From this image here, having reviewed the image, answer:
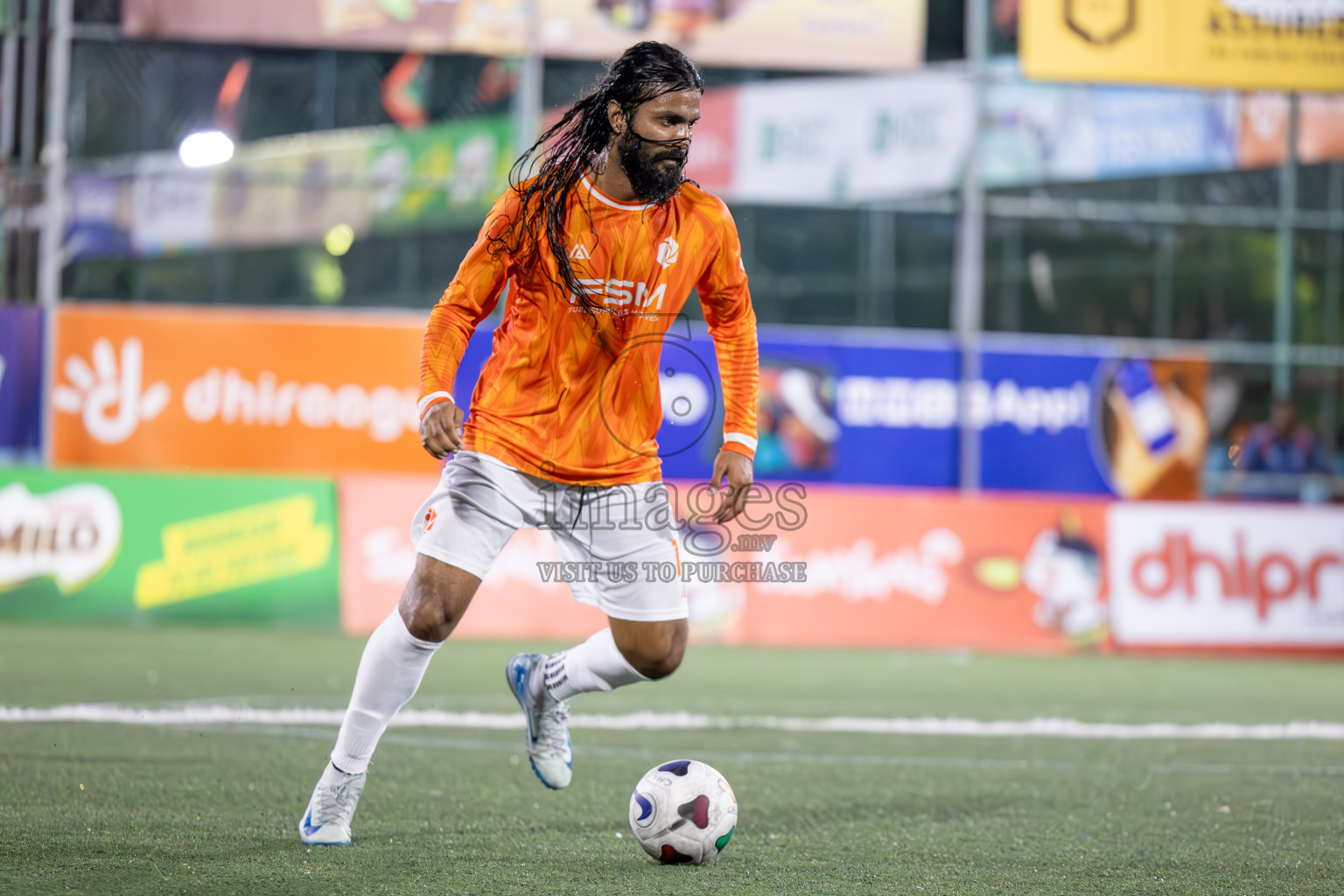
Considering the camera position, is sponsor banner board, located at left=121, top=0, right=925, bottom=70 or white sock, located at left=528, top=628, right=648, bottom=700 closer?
white sock, located at left=528, top=628, right=648, bottom=700

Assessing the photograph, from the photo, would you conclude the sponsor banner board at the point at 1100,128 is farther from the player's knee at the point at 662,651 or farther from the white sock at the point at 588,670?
the player's knee at the point at 662,651

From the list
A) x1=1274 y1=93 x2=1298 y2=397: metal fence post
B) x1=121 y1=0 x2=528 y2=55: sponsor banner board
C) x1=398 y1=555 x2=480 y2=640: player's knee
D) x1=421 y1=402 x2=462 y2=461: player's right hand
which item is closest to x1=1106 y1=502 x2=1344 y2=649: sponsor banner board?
x1=1274 y1=93 x2=1298 y2=397: metal fence post

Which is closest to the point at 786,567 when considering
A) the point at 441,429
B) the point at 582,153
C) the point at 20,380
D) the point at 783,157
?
the point at 783,157

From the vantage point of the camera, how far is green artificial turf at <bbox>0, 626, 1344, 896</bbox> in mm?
4020

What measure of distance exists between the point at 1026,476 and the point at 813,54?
15.6 feet

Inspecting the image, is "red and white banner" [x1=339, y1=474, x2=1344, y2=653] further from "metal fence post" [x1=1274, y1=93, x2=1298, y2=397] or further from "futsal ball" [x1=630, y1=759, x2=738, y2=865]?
"futsal ball" [x1=630, y1=759, x2=738, y2=865]

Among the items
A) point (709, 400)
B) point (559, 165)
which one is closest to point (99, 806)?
point (559, 165)

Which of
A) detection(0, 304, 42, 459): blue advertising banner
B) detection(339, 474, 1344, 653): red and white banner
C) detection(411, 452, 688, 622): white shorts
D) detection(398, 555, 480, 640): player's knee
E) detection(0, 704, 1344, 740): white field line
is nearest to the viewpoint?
detection(398, 555, 480, 640): player's knee

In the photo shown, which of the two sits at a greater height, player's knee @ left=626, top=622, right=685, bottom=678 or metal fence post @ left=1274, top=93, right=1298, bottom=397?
metal fence post @ left=1274, top=93, right=1298, bottom=397

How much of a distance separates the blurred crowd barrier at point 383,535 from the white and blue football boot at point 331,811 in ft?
19.4

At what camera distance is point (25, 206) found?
1409 centimetres

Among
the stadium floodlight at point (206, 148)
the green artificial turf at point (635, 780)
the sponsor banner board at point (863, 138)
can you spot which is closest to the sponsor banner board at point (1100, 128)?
the sponsor banner board at point (863, 138)

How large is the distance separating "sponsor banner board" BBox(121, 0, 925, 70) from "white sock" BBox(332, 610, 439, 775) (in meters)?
11.1

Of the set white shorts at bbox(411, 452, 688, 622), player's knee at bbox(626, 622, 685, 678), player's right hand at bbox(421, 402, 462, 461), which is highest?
player's right hand at bbox(421, 402, 462, 461)
